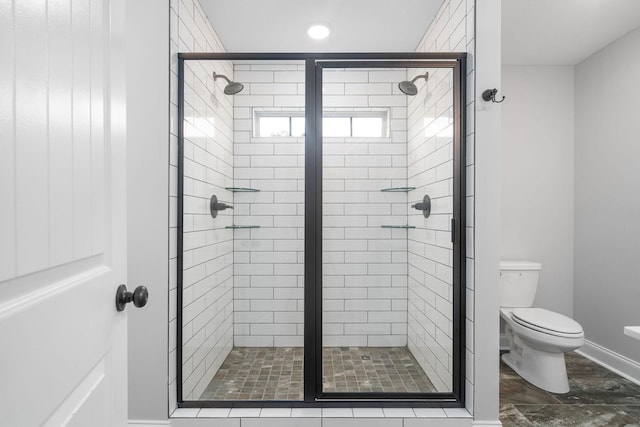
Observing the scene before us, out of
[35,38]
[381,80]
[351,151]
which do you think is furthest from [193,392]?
[381,80]

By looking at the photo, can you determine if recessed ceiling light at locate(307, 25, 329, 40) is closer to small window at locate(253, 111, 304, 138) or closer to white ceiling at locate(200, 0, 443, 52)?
white ceiling at locate(200, 0, 443, 52)

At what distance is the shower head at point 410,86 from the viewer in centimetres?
191

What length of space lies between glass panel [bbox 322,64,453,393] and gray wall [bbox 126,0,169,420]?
82 centimetres

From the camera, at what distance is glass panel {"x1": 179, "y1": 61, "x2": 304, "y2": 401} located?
1908 millimetres

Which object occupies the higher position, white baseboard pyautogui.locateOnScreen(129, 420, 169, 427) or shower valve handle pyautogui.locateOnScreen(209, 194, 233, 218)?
shower valve handle pyautogui.locateOnScreen(209, 194, 233, 218)

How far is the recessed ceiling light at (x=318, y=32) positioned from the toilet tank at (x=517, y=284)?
2215 mm

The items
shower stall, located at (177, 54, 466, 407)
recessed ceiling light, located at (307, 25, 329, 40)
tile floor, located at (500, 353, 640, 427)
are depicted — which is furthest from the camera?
recessed ceiling light, located at (307, 25, 329, 40)

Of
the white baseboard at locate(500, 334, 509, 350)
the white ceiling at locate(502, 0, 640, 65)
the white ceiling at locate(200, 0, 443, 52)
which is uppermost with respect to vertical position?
the white ceiling at locate(502, 0, 640, 65)

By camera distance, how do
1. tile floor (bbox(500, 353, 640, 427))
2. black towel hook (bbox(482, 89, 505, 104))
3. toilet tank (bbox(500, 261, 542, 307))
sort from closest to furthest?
black towel hook (bbox(482, 89, 505, 104))
tile floor (bbox(500, 353, 640, 427))
toilet tank (bbox(500, 261, 542, 307))

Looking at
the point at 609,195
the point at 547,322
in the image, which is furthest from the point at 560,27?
the point at 547,322

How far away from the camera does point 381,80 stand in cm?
189

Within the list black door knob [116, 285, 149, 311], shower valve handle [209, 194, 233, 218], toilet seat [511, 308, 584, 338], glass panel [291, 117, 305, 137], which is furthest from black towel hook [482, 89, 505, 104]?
black door knob [116, 285, 149, 311]

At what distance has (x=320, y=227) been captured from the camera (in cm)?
192

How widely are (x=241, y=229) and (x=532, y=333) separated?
2026 millimetres
